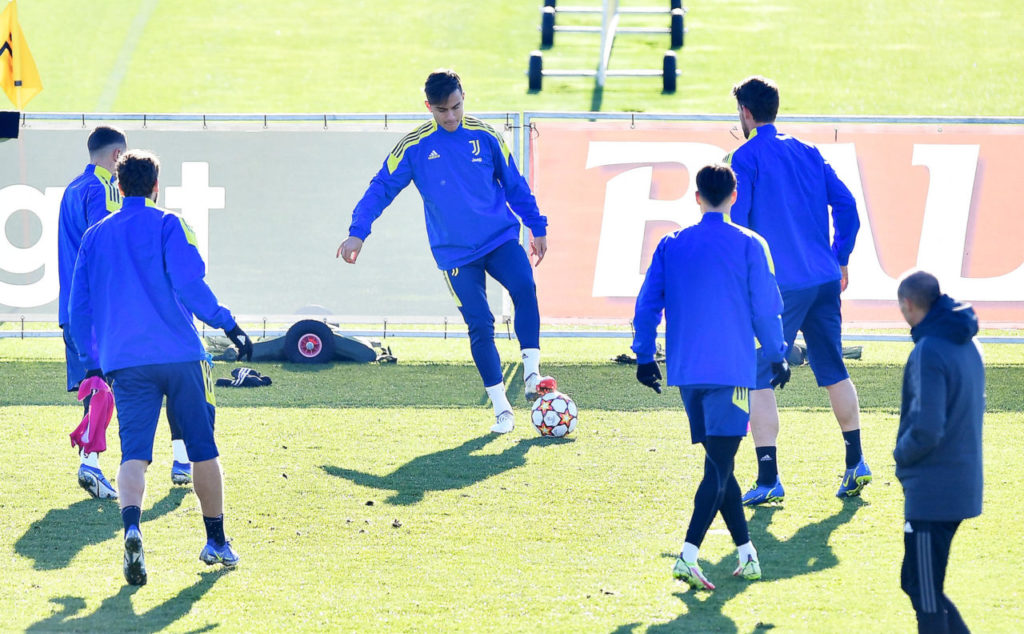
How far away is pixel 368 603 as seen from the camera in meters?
5.93

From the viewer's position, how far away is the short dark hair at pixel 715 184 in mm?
6211

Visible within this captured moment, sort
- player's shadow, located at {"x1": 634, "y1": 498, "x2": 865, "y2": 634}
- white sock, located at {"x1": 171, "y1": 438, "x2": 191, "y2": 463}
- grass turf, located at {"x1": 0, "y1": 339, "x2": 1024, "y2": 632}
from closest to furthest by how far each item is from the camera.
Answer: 1. player's shadow, located at {"x1": 634, "y1": 498, "x2": 865, "y2": 634}
2. grass turf, located at {"x1": 0, "y1": 339, "x2": 1024, "y2": 632}
3. white sock, located at {"x1": 171, "y1": 438, "x2": 191, "y2": 463}

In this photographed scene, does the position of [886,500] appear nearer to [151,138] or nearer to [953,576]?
[953,576]

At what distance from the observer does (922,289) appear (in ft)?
16.2

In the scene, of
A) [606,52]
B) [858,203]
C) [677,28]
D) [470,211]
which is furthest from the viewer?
[677,28]

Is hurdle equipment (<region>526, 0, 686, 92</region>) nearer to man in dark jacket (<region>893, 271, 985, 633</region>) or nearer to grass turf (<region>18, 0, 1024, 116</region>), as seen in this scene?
grass turf (<region>18, 0, 1024, 116</region>)

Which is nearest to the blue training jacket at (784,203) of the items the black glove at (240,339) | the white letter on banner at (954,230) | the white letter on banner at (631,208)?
the black glove at (240,339)

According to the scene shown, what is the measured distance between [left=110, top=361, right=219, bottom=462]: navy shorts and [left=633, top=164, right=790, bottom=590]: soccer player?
79.4 inches

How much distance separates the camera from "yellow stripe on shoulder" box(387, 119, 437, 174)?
9.68m

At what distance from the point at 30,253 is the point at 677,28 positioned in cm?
1432

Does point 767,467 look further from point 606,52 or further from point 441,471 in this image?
point 606,52

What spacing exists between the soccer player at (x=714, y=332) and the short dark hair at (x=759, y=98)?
4.76 ft

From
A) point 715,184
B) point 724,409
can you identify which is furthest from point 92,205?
point 724,409

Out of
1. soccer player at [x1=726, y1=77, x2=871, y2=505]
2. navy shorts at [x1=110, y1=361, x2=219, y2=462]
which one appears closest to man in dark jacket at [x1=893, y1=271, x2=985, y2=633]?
soccer player at [x1=726, y1=77, x2=871, y2=505]
